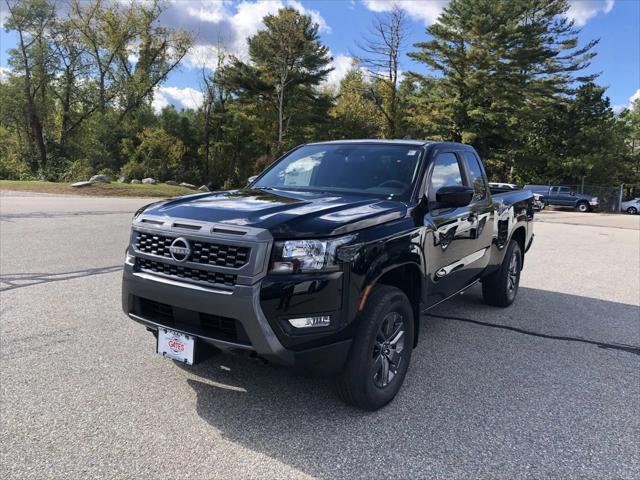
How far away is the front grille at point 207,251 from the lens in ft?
9.22

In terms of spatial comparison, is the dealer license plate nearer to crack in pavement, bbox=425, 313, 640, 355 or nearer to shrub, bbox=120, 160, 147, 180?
crack in pavement, bbox=425, 313, 640, 355

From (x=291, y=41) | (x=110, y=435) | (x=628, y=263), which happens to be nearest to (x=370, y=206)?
(x=110, y=435)

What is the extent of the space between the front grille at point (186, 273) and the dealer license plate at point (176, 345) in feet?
→ 1.18

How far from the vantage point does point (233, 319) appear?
2805 mm

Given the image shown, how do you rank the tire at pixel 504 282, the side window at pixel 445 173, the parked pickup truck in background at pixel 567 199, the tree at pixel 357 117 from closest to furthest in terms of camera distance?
1. the side window at pixel 445 173
2. the tire at pixel 504 282
3. the parked pickup truck in background at pixel 567 199
4. the tree at pixel 357 117

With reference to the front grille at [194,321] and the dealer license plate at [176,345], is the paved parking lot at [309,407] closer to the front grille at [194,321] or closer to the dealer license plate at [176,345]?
the dealer license plate at [176,345]

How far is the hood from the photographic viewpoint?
9.45 feet

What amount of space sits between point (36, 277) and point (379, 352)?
5318mm

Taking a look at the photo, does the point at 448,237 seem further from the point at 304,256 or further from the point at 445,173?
the point at 304,256

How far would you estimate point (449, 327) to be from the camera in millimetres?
5172

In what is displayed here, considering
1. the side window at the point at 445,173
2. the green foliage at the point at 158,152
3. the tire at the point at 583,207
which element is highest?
the green foliage at the point at 158,152

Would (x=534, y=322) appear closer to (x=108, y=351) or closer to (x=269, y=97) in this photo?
(x=108, y=351)

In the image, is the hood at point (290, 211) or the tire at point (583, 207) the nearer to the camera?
the hood at point (290, 211)

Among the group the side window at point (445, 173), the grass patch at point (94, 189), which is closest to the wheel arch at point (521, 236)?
the side window at point (445, 173)
